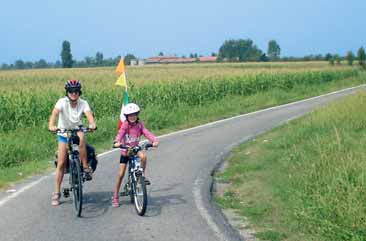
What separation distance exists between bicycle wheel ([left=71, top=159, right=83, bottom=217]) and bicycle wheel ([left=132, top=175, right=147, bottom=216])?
77 centimetres

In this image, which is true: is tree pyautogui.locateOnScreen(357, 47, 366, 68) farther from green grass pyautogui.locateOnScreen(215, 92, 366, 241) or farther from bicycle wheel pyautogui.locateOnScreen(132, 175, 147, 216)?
bicycle wheel pyautogui.locateOnScreen(132, 175, 147, 216)

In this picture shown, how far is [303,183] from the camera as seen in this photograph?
860cm

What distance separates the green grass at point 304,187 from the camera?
687 cm

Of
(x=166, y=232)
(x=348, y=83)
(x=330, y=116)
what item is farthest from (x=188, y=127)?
(x=348, y=83)

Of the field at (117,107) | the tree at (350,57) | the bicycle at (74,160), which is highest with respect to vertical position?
the bicycle at (74,160)

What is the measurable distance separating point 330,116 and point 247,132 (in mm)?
3455

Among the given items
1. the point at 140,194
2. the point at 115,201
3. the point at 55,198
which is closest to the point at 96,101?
the point at 55,198

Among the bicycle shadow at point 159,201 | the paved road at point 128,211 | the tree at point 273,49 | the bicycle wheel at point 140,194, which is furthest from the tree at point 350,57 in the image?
the bicycle wheel at point 140,194

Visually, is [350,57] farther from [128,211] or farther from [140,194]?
[140,194]

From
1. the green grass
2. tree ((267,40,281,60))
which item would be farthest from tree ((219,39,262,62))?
the green grass

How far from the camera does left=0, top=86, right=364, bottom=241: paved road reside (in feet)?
23.7

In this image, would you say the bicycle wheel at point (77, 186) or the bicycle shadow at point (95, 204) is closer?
the bicycle wheel at point (77, 186)

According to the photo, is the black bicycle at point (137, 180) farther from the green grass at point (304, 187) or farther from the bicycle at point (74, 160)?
the green grass at point (304, 187)

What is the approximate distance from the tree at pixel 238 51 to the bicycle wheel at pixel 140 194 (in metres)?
125
